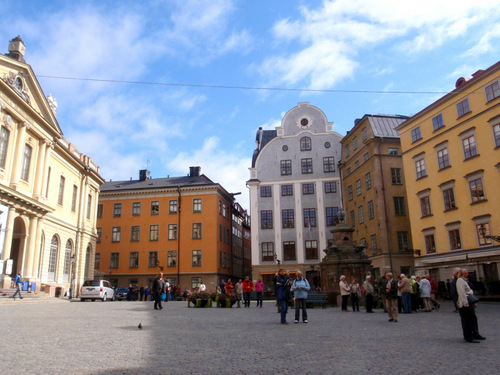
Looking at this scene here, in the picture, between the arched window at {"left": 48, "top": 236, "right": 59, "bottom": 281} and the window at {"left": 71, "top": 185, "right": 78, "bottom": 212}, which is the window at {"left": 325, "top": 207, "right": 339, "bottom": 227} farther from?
the arched window at {"left": 48, "top": 236, "right": 59, "bottom": 281}

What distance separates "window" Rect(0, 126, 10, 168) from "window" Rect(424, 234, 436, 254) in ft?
103

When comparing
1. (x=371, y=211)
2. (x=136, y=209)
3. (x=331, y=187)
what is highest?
(x=331, y=187)

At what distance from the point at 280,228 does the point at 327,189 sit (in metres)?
6.98

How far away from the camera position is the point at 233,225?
60250mm

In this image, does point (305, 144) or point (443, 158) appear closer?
point (443, 158)

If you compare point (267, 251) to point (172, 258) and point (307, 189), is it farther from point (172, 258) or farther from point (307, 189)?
point (172, 258)

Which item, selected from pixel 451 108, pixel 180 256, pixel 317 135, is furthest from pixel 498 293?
pixel 180 256

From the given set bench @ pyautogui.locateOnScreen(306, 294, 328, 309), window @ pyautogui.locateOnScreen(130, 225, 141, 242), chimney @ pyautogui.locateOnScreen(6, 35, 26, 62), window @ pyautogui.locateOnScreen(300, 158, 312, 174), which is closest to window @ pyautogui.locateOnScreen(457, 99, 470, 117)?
bench @ pyautogui.locateOnScreen(306, 294, 328, 309)

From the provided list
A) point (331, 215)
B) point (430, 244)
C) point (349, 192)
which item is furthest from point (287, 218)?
point (430, 244)

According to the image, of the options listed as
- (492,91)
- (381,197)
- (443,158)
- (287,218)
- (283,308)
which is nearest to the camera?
(283,308)

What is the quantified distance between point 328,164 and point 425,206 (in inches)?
649

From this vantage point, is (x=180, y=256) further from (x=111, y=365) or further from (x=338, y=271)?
(x=111, y=365)

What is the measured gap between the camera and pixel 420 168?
35.0 meters

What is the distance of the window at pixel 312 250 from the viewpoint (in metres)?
46.6
